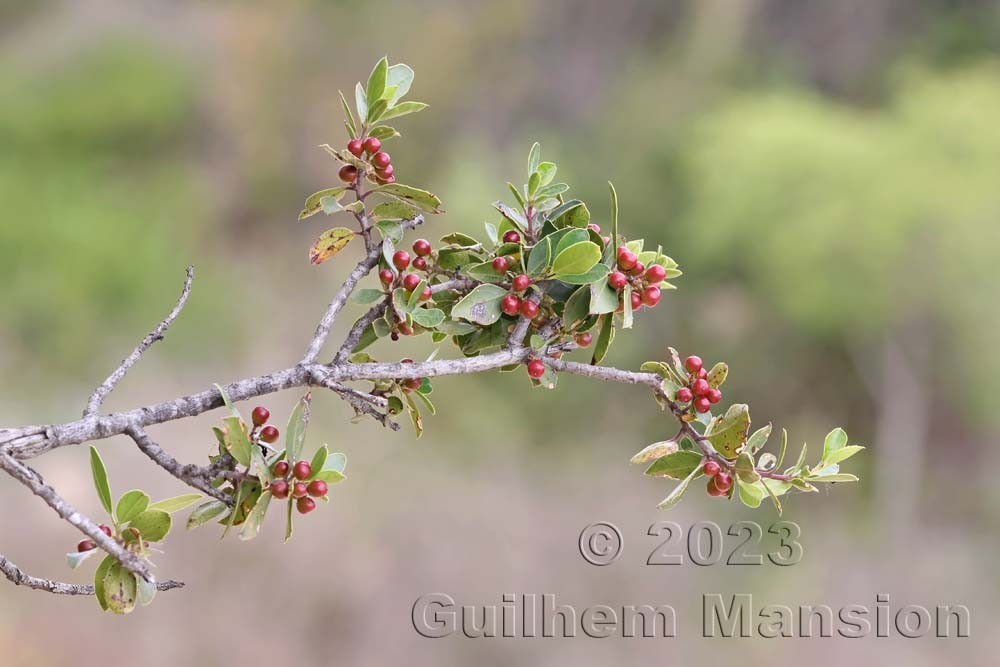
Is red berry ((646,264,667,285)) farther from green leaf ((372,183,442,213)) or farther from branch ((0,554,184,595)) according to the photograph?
branch ((0,554,184,595))

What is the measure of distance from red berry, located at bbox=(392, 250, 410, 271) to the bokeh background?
177 cm

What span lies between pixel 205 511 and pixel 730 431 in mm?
303

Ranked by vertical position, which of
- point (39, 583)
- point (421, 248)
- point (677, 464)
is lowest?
point (39, 583)

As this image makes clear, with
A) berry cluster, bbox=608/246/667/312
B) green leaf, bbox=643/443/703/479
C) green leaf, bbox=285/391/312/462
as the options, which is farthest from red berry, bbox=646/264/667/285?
green leaf, bbox=285/391/312/462

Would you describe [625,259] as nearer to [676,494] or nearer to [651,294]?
[651,294]

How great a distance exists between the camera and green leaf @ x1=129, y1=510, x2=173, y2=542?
19.5 inches

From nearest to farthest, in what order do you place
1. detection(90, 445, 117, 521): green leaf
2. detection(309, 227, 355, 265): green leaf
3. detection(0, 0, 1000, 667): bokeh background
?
detection(90, 445, 117, 521): green leaf
detection(309, 227, 355, 265): green leaf
detection(0, 0, 1000, 667): bokeh background

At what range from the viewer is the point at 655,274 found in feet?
1.86

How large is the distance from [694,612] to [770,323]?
2.09 m

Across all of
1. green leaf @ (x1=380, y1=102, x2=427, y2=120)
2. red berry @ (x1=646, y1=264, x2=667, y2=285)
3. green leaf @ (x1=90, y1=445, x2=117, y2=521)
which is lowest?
green leaf @ (x1=90, y1=445, x2=117, y2=521)

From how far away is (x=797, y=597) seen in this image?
2.99 meters

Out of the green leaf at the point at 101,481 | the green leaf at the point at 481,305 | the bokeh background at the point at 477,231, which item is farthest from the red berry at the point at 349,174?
the bokeh background at the point at 477,231

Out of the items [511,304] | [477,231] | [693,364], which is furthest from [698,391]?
[477,231]

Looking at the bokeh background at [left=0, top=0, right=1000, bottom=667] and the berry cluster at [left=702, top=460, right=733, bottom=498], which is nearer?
the berry cluster at [left=702, top=460, right=733, bottom=498]
